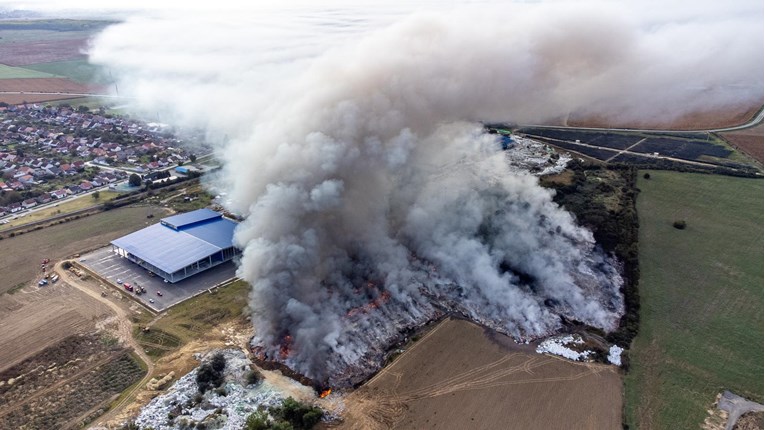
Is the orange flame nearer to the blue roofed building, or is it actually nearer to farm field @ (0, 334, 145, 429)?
farm field @ (0, 334, 145, 429)

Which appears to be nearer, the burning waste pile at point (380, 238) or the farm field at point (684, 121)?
the burning waste pile at point (380, 238)

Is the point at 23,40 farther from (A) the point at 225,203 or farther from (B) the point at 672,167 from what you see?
(B) the point at 672,167

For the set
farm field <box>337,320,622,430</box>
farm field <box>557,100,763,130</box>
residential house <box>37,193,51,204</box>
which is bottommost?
farm field <box>337,320,622,430</box>

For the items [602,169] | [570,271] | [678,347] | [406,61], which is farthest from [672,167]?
[406,61]

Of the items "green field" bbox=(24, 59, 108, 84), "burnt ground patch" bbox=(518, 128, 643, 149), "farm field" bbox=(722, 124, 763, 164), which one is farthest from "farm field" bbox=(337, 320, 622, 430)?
"green field" bbox=(24, 59, 108, 84)

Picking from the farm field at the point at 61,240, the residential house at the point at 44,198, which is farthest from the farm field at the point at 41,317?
the residential house at the point at 44,198

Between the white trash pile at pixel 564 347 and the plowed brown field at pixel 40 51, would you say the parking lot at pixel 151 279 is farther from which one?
the plowed brown field at pixel 40 51

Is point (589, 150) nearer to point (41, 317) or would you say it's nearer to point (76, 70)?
point (41, 317)
